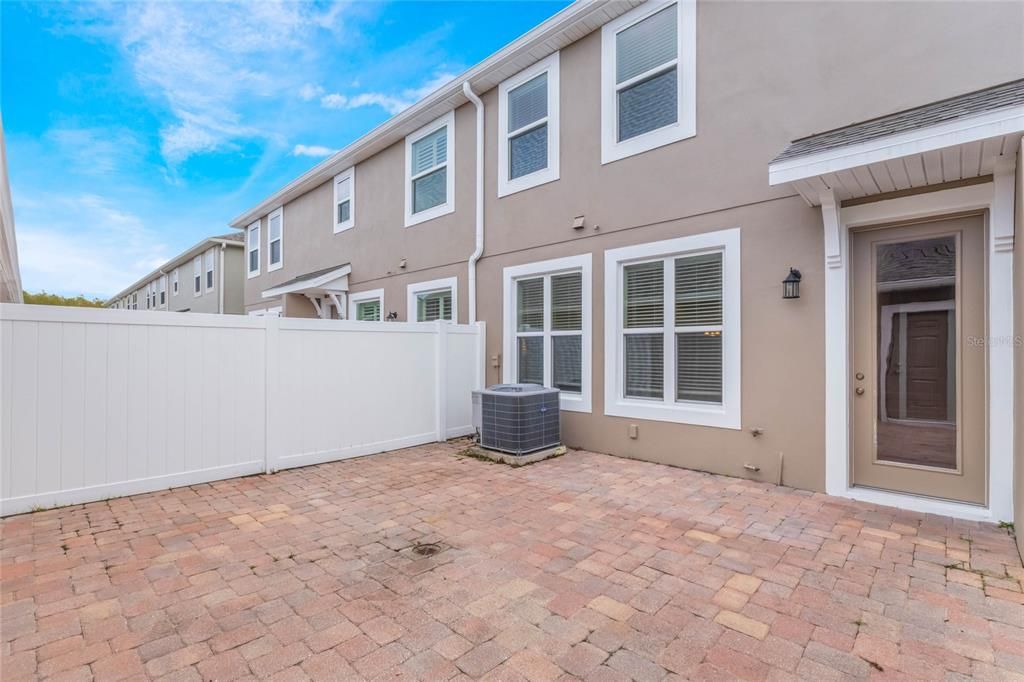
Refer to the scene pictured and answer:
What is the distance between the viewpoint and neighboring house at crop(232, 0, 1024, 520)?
3.70 meters

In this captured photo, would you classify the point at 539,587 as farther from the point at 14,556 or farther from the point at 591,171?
the point at 591,171

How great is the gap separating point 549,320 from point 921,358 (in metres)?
4.12

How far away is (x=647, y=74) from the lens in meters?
5.64

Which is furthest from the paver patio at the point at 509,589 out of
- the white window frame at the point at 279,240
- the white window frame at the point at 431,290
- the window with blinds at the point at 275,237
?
the window with blinds at the point at 275,237

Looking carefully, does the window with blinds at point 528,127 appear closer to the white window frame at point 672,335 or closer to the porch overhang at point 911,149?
the white window frame at point 672,335

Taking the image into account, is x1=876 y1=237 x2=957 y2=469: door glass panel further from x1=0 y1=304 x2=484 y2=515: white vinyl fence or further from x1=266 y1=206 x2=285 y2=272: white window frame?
x1=266 y1=206 x2=285 y2=272: white window frame

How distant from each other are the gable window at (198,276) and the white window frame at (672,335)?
18.8 meters

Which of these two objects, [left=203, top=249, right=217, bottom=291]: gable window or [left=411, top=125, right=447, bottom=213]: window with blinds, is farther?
[left=203, top=249, right=217, bottom=291]: gable window

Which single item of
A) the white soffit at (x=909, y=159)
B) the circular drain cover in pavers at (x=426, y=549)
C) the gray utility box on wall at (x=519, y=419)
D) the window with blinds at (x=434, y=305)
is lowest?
the circular drain cover in pavers at (x=426, y=549)

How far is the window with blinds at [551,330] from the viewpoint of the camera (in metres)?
6.53

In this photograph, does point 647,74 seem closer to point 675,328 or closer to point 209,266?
point 675,328

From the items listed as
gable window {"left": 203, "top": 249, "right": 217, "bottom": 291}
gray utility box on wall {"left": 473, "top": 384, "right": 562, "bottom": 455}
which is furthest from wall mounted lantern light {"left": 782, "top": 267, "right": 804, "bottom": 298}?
gable window {"left": 203, "top": 249, "right": 217, "bottom": 291}

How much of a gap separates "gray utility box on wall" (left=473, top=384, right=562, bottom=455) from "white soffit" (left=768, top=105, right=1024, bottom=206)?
3461 millimetres

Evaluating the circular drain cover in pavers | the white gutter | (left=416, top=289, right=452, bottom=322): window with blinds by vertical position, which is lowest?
the circular drain cover in pavers
